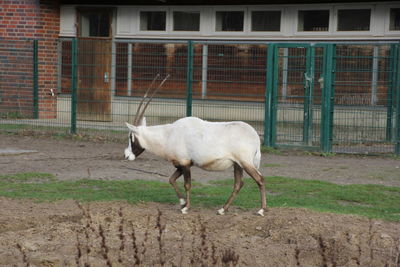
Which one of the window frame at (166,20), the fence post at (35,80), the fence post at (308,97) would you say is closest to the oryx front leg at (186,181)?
the fence post at (308,97)

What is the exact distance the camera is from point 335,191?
9.63m

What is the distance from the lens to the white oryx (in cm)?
772

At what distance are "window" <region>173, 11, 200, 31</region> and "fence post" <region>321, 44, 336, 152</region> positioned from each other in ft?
15.6

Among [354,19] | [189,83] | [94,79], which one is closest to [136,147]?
[189,83]

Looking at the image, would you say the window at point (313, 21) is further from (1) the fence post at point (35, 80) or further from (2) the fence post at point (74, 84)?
(1) the fence post at point (35, 80)

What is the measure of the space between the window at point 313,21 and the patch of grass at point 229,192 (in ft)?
21.5

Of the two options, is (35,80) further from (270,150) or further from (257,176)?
(257,176)

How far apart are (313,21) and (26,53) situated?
6.64 metres

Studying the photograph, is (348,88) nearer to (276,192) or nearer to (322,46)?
(322,46)

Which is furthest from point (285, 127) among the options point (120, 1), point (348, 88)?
point (120, 1)

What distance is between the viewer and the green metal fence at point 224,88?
1368 centimetres

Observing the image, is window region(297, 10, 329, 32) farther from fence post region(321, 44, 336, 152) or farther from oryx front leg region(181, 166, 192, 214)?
oryx front leg region(181, 166, 192, 214)

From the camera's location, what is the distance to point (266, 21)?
16.8 meters

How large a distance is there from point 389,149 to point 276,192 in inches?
184
